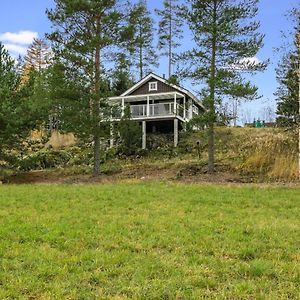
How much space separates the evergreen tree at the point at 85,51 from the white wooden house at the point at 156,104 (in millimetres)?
8192

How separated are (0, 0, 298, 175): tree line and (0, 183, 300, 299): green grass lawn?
719 centimetres

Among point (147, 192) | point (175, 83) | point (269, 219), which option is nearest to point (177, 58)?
point (175, 83)

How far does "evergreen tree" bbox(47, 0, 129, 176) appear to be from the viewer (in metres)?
15.5

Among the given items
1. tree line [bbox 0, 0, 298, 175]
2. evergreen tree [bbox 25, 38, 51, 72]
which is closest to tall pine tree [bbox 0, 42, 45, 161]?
tree line [bbox 0, 0, 298, 175]

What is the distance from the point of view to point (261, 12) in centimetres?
1451

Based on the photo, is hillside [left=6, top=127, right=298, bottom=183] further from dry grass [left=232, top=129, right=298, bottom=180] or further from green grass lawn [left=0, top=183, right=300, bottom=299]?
green grass lawn [left=0, top=183, right=300, bottom=299]


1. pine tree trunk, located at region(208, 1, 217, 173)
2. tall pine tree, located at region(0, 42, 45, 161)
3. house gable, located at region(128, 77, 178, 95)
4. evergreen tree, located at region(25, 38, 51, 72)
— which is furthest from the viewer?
evergreen tree, located at region(25, 38, 51, 72)

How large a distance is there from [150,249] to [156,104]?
20.1 metres

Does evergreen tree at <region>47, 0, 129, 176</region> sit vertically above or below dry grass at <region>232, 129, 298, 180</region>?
above

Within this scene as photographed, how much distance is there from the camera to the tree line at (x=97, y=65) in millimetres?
14445

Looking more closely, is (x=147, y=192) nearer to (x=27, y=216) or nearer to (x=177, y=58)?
(x=27, y=216)

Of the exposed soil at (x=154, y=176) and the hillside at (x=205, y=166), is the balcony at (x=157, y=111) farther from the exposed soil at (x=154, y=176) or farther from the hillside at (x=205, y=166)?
the exposed soil at (x=154, y=176)

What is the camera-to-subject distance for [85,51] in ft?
51.4

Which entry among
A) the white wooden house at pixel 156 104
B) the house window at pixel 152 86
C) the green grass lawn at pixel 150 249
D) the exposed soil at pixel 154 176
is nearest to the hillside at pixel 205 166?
the exposed soil at pixel 154 176
